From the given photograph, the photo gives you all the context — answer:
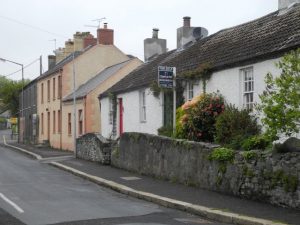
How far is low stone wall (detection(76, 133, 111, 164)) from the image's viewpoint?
23.8m

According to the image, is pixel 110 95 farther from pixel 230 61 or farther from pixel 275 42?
pixel 275 42

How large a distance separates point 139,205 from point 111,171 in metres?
8.00

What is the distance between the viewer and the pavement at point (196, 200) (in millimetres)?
10375

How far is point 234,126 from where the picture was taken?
16422mm

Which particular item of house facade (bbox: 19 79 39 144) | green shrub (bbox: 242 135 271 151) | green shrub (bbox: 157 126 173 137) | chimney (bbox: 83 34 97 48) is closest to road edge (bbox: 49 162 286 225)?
green shrub (bbox: 242 135 271 151)

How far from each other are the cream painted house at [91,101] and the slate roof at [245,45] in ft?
29.8

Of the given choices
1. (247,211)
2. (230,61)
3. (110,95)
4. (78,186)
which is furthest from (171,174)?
(110,95)

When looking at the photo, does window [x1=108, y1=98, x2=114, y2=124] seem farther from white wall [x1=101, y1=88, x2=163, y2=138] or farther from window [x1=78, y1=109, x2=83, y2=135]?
window [x1=78, y1=109, x2=83, y2=135]

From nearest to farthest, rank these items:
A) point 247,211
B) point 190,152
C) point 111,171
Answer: point 247,211, point 190,152, point 111,171

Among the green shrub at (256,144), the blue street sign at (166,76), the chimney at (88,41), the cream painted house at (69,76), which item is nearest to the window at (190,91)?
→ the blue street sign at (166,76)

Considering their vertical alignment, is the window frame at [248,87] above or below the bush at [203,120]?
above

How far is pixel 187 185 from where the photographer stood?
1559cm

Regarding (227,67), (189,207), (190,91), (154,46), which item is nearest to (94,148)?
(190,91)

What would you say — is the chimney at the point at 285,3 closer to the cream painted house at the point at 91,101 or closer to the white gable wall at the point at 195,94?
the white gable wall at the point at 195,94
